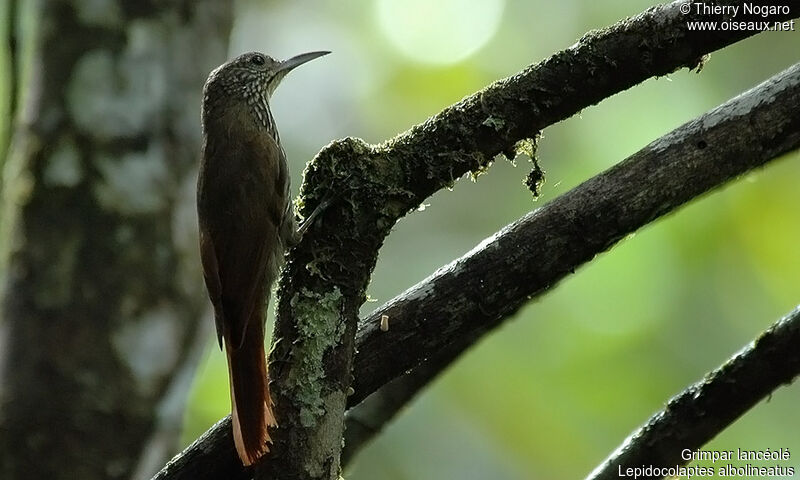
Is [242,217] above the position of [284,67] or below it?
below

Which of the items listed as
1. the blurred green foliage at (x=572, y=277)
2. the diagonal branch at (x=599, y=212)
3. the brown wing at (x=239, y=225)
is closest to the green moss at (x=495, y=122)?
the diagonal branch at (x=599, y=212)

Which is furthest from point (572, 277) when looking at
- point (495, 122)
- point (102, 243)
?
point (495, 122)

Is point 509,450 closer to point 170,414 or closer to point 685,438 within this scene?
point 170,414

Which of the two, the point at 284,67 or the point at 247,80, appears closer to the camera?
the point at 247,80

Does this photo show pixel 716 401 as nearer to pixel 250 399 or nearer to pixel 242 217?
pixel 250 399

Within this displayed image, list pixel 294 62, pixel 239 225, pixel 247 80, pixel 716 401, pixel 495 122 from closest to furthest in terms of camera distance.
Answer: pixel 716 401
pixel 495 122
pixel 239 225
pixel 247 80
pixel 294 62

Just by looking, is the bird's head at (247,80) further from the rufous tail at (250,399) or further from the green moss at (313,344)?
the green moss at (313,344)

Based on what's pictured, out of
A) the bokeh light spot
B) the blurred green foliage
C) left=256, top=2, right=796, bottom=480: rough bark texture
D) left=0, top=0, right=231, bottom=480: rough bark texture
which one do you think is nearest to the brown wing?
left=0, top=0, right=231, bottom=480: rough bark texture

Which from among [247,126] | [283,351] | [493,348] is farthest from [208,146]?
[493,348]

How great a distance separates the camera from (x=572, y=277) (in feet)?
18.6

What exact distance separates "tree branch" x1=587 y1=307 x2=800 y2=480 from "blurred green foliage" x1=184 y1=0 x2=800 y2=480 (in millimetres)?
3408

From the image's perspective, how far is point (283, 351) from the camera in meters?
2.28

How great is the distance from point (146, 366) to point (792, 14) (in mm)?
2199

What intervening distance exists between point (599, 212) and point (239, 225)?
1.31 meters
